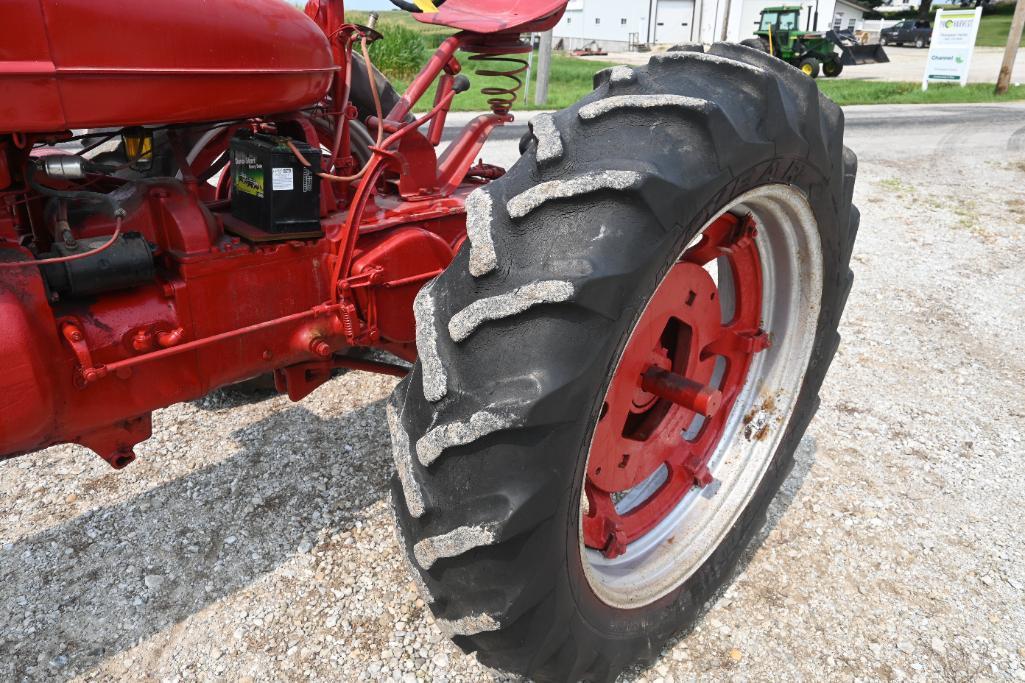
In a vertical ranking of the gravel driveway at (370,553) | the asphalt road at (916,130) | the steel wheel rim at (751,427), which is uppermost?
the steel wheel rim at (751,427)

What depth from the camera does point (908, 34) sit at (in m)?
35.2

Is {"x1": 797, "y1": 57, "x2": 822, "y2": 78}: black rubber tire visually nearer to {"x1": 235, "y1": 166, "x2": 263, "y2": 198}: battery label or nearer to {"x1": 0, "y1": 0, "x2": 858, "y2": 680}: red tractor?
{"x1": 0, "y1": 0, "x2": 858, "y2": 680}: red tractor

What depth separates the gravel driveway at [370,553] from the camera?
1.91 m

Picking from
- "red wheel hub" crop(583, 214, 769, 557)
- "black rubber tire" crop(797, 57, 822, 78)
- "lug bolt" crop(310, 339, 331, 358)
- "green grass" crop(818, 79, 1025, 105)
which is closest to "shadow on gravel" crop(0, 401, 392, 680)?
"lug bolt" crop(310, 339, 331, 358)

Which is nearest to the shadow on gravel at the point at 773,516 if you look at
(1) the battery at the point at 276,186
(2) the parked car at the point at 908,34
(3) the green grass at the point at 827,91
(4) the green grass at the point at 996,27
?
(1) the battery at the point at 276,186

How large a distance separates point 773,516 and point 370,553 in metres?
1.24

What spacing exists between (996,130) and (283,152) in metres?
10.9

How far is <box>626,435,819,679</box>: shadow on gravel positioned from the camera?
1962 mm

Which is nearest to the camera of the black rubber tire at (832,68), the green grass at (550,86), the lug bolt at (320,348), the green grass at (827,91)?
the lug bolt at (320,348)

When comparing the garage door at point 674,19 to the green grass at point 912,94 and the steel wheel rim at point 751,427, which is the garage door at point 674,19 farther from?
the steel wheel rim at point 751,427

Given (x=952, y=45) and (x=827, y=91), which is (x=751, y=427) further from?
(x=952, y=45)

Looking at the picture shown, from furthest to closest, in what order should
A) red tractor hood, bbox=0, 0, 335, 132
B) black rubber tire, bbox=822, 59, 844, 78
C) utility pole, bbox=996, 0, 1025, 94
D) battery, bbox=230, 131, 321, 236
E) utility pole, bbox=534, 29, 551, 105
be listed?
black rubber tire, bbox=822, 59, 844, 78
utility pole, bbox=996, 0, 1025, 94
utility pole, bbox=534, 29, 551, 105
battery, bbox=230, 131, 321, 236
red tractor hood, bbox=0, 0, 335, 132

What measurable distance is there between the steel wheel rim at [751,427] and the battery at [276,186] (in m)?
0.83

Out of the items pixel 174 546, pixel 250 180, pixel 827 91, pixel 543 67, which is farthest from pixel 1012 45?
pixel 174 546
